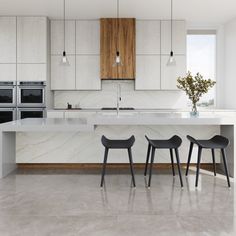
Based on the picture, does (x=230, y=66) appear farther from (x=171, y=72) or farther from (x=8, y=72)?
(x=8, y=72)

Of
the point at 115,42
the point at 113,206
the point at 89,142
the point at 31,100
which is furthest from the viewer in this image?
the point at 115,42

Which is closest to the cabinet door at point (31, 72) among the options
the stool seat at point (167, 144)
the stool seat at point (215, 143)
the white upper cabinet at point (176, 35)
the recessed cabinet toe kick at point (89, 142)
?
the recessed cabinet toe kick at point (89, 142)

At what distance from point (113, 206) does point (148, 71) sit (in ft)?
12.6

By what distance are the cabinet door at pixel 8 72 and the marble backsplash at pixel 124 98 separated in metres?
0.98

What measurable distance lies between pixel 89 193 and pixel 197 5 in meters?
3.84

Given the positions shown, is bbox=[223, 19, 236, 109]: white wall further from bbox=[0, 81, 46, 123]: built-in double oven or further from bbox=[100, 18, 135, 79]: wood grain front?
bbox=[0, 81, 46, 123]: built-in double oven

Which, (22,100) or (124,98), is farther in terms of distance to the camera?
(124,98)

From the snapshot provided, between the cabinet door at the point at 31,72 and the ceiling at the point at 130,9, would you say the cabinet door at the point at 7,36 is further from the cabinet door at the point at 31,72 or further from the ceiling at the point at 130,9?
the cabinet door at the point at 31,72

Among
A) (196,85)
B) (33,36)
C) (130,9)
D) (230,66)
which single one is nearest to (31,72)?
(33,36)

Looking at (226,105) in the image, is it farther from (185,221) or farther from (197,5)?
(185,221)

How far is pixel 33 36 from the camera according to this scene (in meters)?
6.10

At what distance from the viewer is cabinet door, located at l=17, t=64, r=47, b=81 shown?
6.10 meters

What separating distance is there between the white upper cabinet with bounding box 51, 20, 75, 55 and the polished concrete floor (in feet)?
9.93

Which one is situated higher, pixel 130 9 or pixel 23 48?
pixel 130 9
